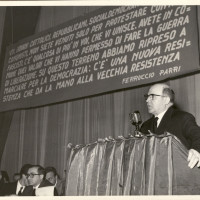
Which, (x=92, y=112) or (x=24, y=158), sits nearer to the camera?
(x=92, y=112)

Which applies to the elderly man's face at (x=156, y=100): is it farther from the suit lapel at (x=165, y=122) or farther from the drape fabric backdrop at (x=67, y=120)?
the drape fabric backdrop at (x=67, y=120)

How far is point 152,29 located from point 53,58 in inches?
62.6

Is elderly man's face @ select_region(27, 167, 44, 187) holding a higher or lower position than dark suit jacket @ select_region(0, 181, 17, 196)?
higher

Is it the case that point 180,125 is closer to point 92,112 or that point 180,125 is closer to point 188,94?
point 188,94

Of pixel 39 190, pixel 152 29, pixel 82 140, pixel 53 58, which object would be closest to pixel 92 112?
pixel 82 140

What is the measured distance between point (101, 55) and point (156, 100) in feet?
5.44

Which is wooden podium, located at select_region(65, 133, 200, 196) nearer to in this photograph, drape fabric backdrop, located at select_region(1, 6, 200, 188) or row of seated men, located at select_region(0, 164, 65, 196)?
row of seated men, located at select_region(0, 164, 65, 196)

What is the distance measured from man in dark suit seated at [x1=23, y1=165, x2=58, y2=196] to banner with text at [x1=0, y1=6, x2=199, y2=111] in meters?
1.27

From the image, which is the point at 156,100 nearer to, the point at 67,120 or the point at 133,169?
the point at 133,169

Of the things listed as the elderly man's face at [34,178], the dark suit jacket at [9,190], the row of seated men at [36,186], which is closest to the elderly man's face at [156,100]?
the row of seated men at [36,186]

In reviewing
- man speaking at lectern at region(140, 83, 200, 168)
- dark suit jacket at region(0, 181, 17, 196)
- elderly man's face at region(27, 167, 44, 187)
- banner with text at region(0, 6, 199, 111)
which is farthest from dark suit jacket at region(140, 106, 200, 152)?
dark suit jacket at region(0, 181, 17, 196)

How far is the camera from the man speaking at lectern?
9.52 ft

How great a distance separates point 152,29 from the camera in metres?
4.30

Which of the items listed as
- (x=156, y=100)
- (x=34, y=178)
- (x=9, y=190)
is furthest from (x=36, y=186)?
(x=156, y=100)
